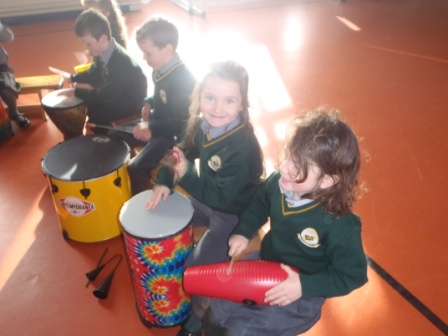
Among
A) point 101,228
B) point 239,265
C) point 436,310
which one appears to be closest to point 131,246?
point 239,265

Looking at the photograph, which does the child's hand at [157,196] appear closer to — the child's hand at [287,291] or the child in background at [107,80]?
the child's hand at [287,291]

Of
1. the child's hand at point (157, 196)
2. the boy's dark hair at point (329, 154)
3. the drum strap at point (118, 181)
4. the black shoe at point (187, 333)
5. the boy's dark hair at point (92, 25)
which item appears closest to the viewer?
the boy's dark hair at point (329, 154)

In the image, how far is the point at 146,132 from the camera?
2.33 meters

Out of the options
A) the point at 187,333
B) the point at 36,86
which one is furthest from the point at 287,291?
the point at 36,86

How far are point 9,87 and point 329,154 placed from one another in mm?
2973

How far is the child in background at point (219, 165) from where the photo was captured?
158 cm

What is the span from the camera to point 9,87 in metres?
3.20

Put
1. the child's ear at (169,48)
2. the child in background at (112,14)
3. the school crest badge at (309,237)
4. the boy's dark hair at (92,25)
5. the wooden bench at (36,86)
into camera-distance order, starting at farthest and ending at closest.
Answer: the wooden bench at (36,86)
the child in background at (112,14)
the boy's dark hair at (92,25)
the child's ear at (169,48)
the school crest badge at (309,237)

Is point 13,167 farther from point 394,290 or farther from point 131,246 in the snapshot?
point 394,290

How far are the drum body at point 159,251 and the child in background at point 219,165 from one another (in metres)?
0.05

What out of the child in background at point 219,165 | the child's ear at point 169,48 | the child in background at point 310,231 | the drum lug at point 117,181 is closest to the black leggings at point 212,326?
the child in background at point 310,231

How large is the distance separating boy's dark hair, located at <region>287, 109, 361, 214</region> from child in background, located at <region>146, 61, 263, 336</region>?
1.36 ft

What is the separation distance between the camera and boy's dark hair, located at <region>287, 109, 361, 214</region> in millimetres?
1160

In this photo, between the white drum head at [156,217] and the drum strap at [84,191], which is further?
the drum strap at [84,191]
